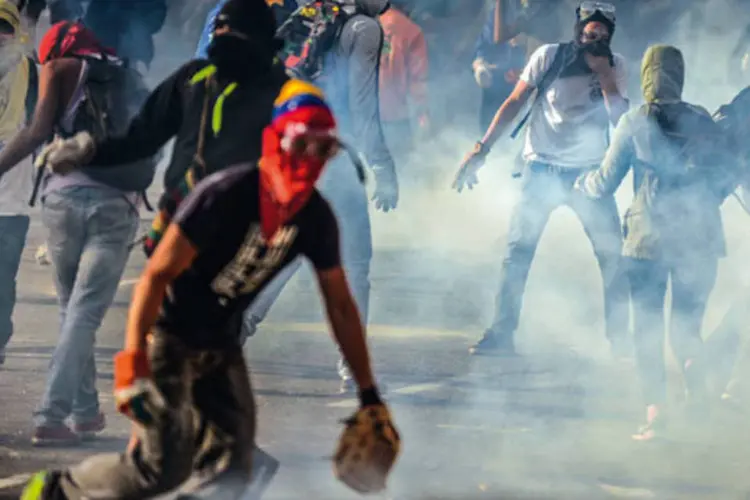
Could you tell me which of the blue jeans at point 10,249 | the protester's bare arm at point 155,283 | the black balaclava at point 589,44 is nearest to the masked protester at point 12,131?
the blue jeans at point 10,249

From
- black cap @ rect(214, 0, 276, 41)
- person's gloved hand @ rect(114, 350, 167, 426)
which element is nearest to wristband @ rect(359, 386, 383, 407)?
person's gloved hand @ rect(114, 350, 167, 426)

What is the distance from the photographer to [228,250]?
14.2ft

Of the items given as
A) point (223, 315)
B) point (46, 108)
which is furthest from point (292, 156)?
point (46, 108)

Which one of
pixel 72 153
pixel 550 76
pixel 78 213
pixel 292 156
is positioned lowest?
pixel 78 213

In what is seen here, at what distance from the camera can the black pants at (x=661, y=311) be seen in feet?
22.7

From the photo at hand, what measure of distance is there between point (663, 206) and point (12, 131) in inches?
107

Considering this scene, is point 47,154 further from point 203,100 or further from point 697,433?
point 697,433

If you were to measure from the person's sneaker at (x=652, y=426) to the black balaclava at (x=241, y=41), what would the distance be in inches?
98.8

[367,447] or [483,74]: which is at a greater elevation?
[483,74]

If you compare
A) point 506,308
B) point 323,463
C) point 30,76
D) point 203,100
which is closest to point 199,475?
point 203,100

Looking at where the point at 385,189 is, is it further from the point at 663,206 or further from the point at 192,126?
the point at 192,126

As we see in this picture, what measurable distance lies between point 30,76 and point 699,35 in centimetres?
409

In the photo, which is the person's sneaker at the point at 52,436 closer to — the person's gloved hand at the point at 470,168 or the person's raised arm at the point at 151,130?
the person's raised arm at the point at 151,130

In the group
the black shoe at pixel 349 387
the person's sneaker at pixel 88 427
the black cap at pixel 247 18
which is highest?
the black cap at pixel 247 18
